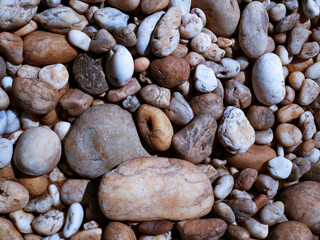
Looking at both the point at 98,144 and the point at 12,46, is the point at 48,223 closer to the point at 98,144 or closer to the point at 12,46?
the point at 98,144

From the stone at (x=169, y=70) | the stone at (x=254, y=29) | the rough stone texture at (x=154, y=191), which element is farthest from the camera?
the stone at (x=254, y=29)

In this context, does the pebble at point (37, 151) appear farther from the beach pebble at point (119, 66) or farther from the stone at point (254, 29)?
the stone at point (254, 29)

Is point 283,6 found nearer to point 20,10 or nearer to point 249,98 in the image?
point 249,98

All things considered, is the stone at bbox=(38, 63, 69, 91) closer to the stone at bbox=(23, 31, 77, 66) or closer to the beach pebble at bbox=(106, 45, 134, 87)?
the stone at bbox=(23, 31, 77, 66)

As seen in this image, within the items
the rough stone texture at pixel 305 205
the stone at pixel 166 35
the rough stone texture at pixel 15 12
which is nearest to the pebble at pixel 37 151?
the rough stone texture at pixel 15 12

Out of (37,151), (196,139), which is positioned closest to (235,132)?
(196,139)
